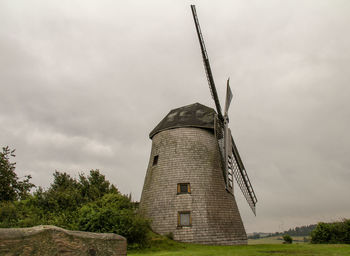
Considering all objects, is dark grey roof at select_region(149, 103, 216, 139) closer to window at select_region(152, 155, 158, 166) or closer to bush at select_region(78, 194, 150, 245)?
window at select_region(152, 155, 158, 166)

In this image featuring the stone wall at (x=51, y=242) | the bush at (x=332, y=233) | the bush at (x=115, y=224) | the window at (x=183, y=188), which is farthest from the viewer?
the bush at (x=332, y=233)

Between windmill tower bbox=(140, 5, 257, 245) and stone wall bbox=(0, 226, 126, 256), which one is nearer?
stone wall bbox=(0, 226, 126, 256)

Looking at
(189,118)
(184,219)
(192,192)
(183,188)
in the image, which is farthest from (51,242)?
(189,118)

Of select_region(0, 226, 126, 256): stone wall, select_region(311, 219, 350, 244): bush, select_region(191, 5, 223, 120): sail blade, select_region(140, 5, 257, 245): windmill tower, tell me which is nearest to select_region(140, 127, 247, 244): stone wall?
select_region(140, 5, 257, 245): windmill tower

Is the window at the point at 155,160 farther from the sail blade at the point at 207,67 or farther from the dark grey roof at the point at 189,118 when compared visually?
the sail blade at the point at 207,67

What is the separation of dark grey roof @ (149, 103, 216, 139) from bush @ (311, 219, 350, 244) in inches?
459

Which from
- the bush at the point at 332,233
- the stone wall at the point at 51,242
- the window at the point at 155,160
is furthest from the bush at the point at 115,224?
the bush at the point at 332,233

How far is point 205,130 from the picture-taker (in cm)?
2258

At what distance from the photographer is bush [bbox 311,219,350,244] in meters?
21.5

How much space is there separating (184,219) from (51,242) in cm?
1535

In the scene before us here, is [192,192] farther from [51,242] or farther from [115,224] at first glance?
[51,242]

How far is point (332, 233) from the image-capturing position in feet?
73.6

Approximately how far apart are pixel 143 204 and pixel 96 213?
551 centimetres

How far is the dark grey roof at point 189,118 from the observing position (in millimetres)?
22459
